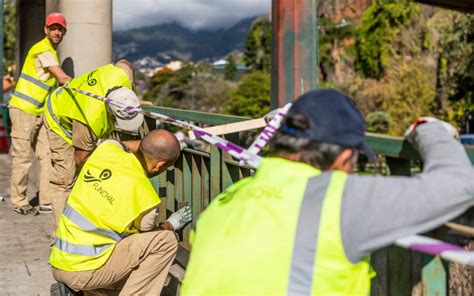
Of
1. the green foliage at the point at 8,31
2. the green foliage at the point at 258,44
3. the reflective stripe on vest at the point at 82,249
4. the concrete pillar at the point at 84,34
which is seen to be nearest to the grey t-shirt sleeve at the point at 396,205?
the reflective stripe on vest at the point at 82,249

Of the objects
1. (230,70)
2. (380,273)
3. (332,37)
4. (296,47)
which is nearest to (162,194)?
(296,47)

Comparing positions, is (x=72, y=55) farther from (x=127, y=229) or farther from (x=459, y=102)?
(x=459, y=102)

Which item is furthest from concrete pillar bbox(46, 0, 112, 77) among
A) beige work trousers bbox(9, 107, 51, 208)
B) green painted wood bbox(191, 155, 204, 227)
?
green painted wood bbox(191, 155, 204, 227)

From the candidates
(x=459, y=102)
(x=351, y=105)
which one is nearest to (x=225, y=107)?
(x=459, y=102)

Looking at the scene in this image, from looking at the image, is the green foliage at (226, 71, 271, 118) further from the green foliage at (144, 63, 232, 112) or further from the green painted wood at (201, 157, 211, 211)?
the green painted wood at (201, 157, 211, 211)

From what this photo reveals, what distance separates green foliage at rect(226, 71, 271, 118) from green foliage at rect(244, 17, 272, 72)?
11.0 meters

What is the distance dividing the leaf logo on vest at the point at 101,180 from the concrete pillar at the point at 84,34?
3.60 metres

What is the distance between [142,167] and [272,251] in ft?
6.30

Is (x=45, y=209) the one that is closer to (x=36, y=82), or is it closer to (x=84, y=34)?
(x=36, y=82)

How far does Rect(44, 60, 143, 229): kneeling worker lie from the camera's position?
5.13m

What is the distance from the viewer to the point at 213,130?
347 cm

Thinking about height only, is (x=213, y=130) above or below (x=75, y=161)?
above

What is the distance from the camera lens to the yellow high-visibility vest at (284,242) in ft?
6.01

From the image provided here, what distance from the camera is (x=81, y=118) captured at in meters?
5.25
